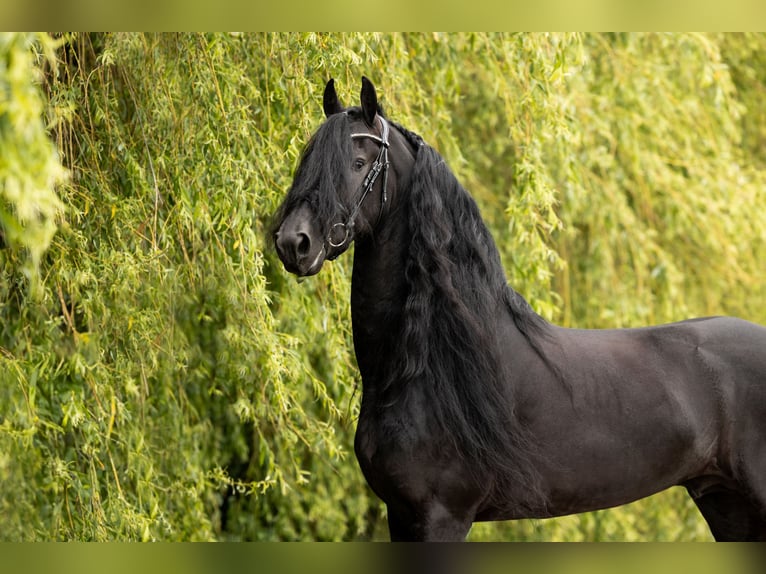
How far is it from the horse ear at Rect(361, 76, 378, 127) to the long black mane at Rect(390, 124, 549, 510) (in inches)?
5.6

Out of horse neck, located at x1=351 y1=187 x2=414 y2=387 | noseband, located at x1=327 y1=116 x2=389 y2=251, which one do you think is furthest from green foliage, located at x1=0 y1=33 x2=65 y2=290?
horse neck, located at x1=351 y1=187 x2=414 y2=387

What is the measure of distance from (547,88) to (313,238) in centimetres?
205

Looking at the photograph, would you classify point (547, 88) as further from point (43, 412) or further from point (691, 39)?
point (43, 412)

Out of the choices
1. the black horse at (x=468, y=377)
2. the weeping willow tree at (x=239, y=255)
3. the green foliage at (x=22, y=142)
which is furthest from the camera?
the weeping willow tree at (x=239, y=255)

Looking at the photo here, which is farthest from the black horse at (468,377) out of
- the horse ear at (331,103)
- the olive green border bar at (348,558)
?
the olive green border bar at (348,558)

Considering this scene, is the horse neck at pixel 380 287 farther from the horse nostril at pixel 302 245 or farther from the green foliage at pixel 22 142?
the green foliage at pixel 22 142

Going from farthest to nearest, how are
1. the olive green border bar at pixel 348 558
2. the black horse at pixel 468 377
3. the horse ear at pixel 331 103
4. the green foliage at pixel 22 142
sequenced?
the horse ear at pixel 331 103 < the black horse at pixel 468 377 < the olive green border bar at pixel 348 558 < the green foliage at pixel 22 142

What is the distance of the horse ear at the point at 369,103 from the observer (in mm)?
2189

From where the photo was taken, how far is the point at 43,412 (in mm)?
3184

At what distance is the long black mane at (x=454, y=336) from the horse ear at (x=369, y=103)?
0.46 feet

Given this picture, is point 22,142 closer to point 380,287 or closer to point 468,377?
point 380,287

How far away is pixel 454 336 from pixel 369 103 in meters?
0.57
